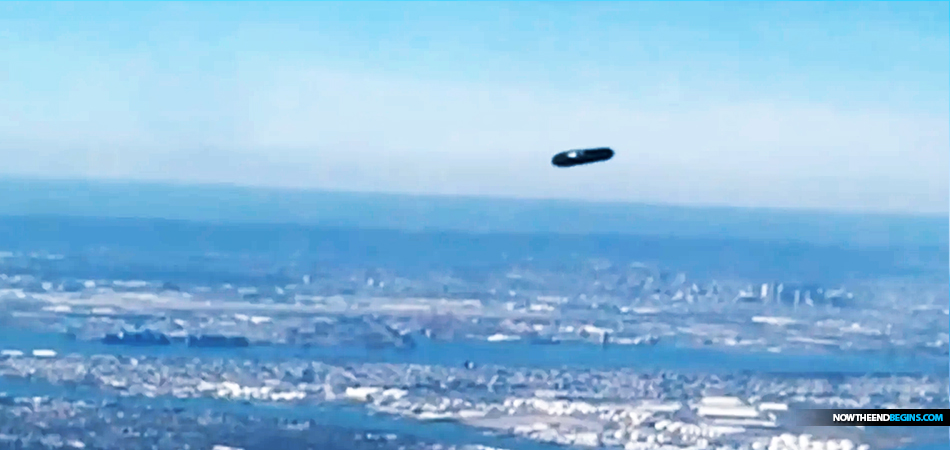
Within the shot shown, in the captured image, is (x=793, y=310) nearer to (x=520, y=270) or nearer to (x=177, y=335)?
(x=520, y=270)

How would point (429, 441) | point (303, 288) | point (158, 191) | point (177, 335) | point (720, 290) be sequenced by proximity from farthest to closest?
point (158, 191), point (720, 290), point (303, 288), point (177, 335), point (429, 441)

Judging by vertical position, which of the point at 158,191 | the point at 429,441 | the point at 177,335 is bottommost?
the point at 429,441

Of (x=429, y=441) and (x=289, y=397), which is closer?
(x=429, y=441)

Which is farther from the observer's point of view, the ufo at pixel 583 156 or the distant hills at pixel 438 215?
the distant hills at pixel 438 215

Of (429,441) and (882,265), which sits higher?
(882,265)

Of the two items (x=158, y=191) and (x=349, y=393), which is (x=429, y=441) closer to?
(x=349, y=393)

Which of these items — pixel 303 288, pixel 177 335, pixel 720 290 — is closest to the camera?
pixel 177 335

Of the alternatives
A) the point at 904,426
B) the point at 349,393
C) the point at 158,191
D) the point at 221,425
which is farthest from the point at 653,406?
the point at 158,191

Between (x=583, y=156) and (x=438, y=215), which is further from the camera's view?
(x=438, y=215)

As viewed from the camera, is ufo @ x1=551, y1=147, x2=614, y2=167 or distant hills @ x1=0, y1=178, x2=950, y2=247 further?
distant hills @ x1=0, y1=178, x2=950, y2=247
